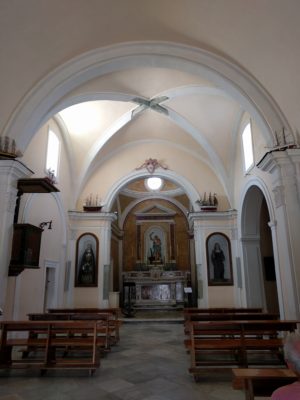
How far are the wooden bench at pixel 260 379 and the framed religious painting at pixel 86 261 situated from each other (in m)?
10.5

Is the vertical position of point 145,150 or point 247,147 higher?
point 145,150

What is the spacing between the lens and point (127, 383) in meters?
4.69

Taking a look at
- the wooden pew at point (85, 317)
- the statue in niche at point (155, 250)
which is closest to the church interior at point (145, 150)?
the wooden pew at point (85, 317)

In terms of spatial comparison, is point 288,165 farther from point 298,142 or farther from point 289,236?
point 289,236

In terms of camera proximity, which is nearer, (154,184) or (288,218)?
(288,218)

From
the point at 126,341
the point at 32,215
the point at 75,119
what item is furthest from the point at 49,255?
the point at 75,119

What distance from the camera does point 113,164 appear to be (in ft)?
46.4

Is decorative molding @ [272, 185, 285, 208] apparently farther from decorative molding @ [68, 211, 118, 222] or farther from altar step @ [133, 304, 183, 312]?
altar step @ [133, 304, 183, 312]

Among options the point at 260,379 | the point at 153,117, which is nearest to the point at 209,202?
the point at 153,117

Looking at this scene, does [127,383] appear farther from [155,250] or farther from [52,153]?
[155,250]

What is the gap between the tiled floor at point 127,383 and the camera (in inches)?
164

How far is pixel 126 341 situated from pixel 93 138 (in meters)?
7.47

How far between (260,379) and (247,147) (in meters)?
8.79

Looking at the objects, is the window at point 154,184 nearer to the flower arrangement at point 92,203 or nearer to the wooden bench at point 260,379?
the flower arrangement at point 92,203
